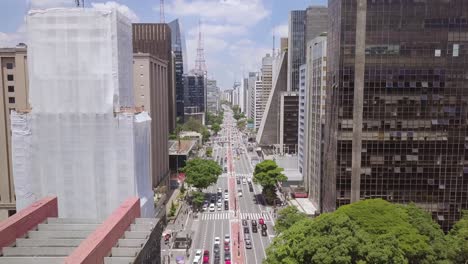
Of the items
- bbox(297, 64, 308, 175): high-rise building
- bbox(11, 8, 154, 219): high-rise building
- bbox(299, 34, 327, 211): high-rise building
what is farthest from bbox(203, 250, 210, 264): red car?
bbox(297, 64, 308, 175): high-rise building

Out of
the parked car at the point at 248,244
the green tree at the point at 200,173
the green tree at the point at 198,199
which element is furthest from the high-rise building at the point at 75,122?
the green tree at the point at 200,173

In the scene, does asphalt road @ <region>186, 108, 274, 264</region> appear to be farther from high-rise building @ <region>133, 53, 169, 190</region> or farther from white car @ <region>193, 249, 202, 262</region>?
high-rise building @ <region>133, 53, 169, 190</region>

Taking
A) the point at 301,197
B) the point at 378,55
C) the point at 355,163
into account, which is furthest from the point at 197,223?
the point at 378,55

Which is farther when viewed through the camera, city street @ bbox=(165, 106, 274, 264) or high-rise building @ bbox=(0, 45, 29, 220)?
city street @ bbox=(165, 106, 274, 264)

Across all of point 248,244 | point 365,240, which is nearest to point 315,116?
point 248,244

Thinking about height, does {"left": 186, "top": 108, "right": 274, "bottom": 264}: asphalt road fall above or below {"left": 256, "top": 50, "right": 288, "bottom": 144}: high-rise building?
below

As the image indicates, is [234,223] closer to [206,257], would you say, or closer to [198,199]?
[198,199]

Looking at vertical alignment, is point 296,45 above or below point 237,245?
above
